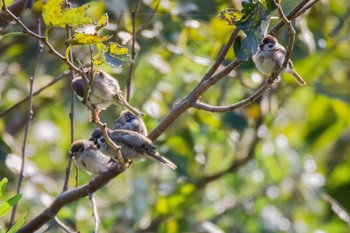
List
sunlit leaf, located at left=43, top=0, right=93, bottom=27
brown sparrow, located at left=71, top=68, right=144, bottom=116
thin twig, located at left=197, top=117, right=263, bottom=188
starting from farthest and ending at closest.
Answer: thin twig, located at left=197, top=117, right=263, bottom=188 → brown sparrow, located at left=71, top=68, right=144, bottom=116 → sunlit leaf, located at left=43, top=0, right=93, bottom=27

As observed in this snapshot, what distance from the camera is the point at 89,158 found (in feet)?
Result: 16.5

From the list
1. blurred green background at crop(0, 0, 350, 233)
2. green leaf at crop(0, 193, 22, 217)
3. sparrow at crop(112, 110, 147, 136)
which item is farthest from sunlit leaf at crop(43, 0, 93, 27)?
blurred green background at crop(0, 0, 350, 233)

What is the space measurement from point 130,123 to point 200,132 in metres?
0.97

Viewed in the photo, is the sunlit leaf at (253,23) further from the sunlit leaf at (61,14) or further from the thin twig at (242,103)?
the sunlit leaf at (61,14)

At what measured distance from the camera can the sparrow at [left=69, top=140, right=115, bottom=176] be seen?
194 inches

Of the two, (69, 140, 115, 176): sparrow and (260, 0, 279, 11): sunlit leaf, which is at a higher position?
(260, 0, 279, 11): sunlit leaf

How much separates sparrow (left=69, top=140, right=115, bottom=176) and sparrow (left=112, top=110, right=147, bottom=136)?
0.64ft

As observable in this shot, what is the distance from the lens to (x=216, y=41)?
568 cm

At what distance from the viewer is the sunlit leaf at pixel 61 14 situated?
8.61 ft

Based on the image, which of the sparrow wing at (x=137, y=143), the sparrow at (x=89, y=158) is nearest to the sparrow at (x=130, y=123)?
the sparrow wing at (x=137, y=143)

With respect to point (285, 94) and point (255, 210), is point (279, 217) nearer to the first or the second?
point (255, 210)

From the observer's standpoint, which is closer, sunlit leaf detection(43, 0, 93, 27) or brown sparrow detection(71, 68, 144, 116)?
sunlit leaf detection(43, 0, 93, 27)

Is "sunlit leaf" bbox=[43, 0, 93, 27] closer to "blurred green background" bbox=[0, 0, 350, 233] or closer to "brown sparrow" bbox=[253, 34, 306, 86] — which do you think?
"brown sparrow" bbox=[253, 34, 306, 86]

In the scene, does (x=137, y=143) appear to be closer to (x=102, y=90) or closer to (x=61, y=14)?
(x=102, y=90)
